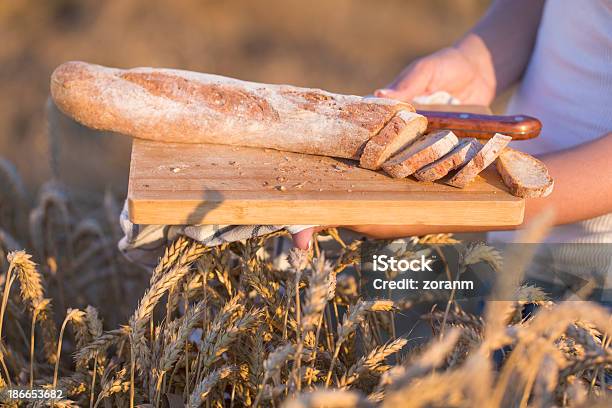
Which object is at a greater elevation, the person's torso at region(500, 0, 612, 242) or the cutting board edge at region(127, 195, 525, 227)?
the person's torso at region(500, 0, 612, 242)

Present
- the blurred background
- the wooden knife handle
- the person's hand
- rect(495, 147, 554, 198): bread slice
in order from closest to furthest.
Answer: rect(495, 147, 554, 198): bread slice, the wooden knife handle, the person's hand, the blurred background

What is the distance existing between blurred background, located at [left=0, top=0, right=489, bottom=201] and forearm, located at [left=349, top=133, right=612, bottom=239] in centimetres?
379

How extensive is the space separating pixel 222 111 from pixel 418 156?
1.76 ft

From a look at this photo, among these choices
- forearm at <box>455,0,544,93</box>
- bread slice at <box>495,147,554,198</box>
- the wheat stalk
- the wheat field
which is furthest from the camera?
forearm at <box>455,0,544,93</box>

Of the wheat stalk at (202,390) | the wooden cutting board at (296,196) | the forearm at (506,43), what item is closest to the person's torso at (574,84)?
the forearm at (506,43)

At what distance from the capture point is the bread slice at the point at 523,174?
153 centimetres

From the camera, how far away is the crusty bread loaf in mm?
1719

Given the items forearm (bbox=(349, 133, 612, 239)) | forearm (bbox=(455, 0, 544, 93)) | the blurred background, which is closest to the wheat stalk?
forearm (bbox=(349, 133, 612, 239))

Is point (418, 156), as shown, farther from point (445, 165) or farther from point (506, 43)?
point (506, 43)

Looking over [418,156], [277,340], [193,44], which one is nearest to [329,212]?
[418,156]

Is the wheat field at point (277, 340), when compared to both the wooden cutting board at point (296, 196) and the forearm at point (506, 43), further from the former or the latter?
the forearm at point (506, 43)

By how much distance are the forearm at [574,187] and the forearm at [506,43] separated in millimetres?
854

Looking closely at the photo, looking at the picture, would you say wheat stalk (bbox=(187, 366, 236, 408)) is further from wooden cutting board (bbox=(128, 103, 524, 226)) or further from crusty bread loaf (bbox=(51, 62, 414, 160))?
crusty bread loaf (bbox=(51, 62, 414, 160))

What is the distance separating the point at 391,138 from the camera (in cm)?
165
